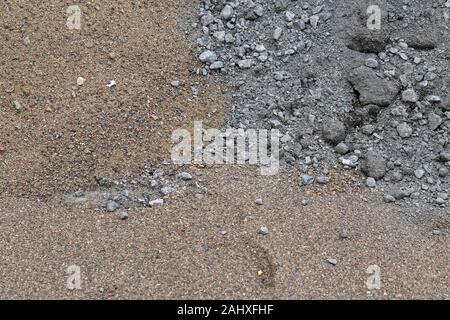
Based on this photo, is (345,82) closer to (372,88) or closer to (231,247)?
(372,88)

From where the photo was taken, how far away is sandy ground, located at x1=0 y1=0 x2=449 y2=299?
305 centimetres

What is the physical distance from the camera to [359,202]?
134 inches

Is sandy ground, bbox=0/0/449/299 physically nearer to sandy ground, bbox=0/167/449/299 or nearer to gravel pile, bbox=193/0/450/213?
sandy ground, bbox=0/167/449/299

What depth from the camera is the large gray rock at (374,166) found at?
3506mm

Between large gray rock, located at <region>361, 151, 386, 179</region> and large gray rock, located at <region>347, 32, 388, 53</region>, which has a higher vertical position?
large gray rock, located at <region>347, 32, 388, 53</region>

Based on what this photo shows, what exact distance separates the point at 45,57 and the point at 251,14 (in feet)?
3.96

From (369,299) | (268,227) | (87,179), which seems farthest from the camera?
(87,179)

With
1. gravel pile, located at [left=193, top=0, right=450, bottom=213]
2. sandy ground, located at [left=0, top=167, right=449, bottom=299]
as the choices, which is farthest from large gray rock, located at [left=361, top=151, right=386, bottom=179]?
sandy ground, located at [left=0, top=167, right=449, bottom=299]

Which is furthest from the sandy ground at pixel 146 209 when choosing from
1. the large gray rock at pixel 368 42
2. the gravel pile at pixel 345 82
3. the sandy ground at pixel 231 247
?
the large gray rock at pixel 368 42

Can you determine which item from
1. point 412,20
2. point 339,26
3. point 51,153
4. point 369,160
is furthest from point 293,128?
point 51,153

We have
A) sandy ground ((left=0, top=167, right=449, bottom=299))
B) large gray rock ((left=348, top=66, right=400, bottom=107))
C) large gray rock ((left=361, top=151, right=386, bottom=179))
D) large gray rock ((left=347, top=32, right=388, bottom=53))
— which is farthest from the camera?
large gray rock ((left=347, top=32, right=388, bottom=53))

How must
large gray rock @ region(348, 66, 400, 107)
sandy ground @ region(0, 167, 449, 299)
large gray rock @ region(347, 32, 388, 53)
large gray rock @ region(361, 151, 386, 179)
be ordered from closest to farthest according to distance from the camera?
1. sandy ground @ region(0, 167, 449, 299)
2. large gray rock @ region(361, 151, 386, 179)
3. large gray rock @ region(348, 66, 400, 107)
4. large gray rock @ region(347, 32, 388, 53)

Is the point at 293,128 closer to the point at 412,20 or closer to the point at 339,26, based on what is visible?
the point at 339,26

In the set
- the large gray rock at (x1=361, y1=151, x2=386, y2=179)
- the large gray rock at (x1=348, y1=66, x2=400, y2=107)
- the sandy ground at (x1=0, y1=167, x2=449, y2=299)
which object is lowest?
the sandy ground at (x1=0, y1=167, x2=449, y2=299)
